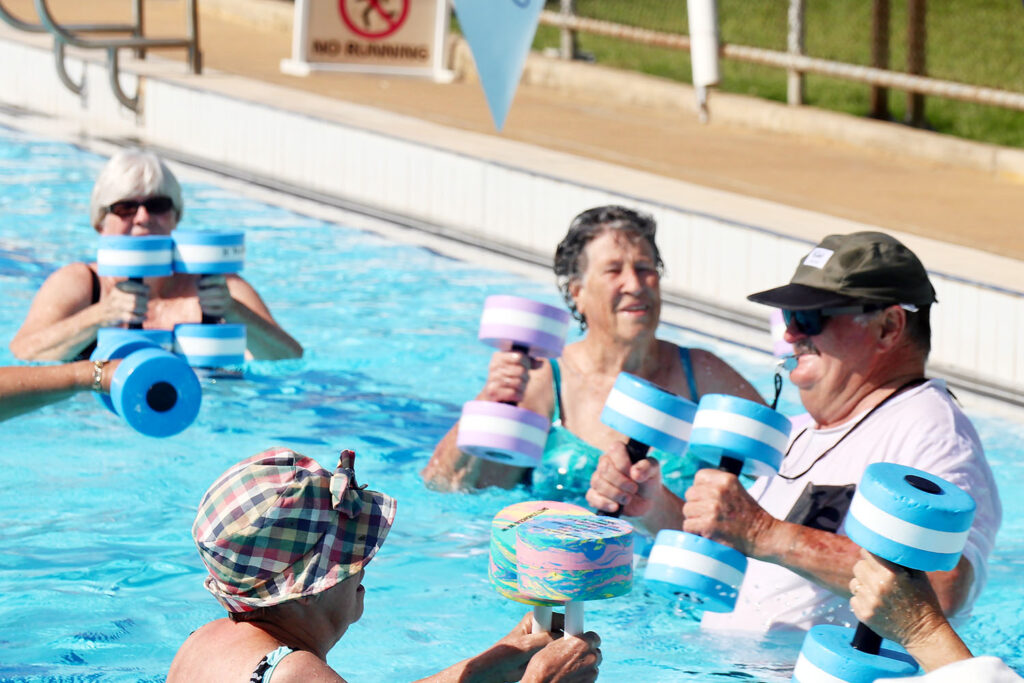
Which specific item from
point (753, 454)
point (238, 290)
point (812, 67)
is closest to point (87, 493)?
point (238, 290)

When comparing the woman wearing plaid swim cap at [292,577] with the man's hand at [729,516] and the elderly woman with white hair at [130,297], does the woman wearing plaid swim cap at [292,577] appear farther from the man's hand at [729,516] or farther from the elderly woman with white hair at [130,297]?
the elderly woman with white hair at [130,297]

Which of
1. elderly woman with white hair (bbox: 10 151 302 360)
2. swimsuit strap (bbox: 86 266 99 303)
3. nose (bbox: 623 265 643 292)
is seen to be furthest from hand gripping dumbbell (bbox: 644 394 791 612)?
swimsuit strap (bbox: 86 266 99 303)

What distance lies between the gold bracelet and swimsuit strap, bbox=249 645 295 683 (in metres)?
1.49

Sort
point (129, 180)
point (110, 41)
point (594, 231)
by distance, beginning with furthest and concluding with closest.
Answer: point (110, 41)
point (129, 180)
point (594, 231)

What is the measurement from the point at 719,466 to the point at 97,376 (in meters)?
1.65

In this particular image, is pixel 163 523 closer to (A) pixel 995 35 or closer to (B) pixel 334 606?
(B) pixel 334 606

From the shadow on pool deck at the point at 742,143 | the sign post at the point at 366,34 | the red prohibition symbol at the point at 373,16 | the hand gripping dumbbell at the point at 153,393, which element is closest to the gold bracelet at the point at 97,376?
the hand gripping dumbbell at the point at 153,393

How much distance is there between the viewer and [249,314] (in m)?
6.38

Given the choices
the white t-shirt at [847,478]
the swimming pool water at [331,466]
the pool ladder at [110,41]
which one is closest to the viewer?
the white t-shirt at [847,478]

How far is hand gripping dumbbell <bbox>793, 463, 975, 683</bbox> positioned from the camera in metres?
2.77

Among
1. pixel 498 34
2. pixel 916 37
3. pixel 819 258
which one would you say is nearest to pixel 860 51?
pixel 916 37

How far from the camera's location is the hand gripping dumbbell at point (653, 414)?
4.09 m

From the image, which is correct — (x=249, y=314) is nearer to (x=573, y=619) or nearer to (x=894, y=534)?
(x=573, y=619)

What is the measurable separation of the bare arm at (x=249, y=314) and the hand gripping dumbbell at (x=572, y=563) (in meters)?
3.33
